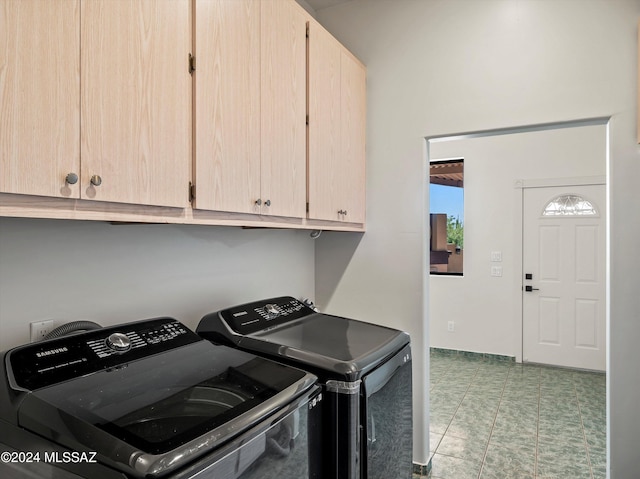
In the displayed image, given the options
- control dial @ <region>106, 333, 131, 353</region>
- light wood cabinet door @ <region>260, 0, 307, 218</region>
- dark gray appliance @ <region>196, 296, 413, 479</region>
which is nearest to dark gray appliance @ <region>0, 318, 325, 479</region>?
control dial @ <region>106, 333, 131, 353</region>

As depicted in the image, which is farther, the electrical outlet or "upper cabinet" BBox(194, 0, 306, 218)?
"upper cabinet" BBox(194, 0, 306, 218)

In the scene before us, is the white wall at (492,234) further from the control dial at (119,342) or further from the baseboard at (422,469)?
the control dial at (119,342)

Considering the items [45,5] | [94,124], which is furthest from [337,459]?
[45,5]

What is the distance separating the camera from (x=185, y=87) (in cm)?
126

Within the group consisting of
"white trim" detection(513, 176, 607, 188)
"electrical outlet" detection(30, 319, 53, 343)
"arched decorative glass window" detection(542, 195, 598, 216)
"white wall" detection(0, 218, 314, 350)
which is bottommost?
"electrical outlet" detection(30, 319, 53, 343)

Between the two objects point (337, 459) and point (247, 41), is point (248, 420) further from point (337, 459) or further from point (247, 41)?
point (247, 41)

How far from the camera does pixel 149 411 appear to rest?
88cm

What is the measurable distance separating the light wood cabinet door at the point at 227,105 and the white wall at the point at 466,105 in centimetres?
116

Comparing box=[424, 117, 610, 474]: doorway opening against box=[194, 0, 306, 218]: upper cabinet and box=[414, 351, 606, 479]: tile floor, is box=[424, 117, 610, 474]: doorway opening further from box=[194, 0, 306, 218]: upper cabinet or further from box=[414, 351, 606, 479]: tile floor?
box=[194, 0, 306, 218]: upper cabinet

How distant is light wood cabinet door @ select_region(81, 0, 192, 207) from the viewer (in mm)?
986

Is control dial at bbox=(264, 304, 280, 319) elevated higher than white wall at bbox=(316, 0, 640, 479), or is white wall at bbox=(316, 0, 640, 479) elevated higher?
white wall at bbox=(316, 0, 640, 479)

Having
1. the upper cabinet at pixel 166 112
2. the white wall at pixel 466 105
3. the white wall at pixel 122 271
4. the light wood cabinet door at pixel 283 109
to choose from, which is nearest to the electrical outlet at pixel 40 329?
the white wall at pixel 122 271

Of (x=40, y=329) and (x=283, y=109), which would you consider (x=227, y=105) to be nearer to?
(x=283, y=109)

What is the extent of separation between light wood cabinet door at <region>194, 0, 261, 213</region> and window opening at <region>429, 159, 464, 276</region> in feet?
12.8
